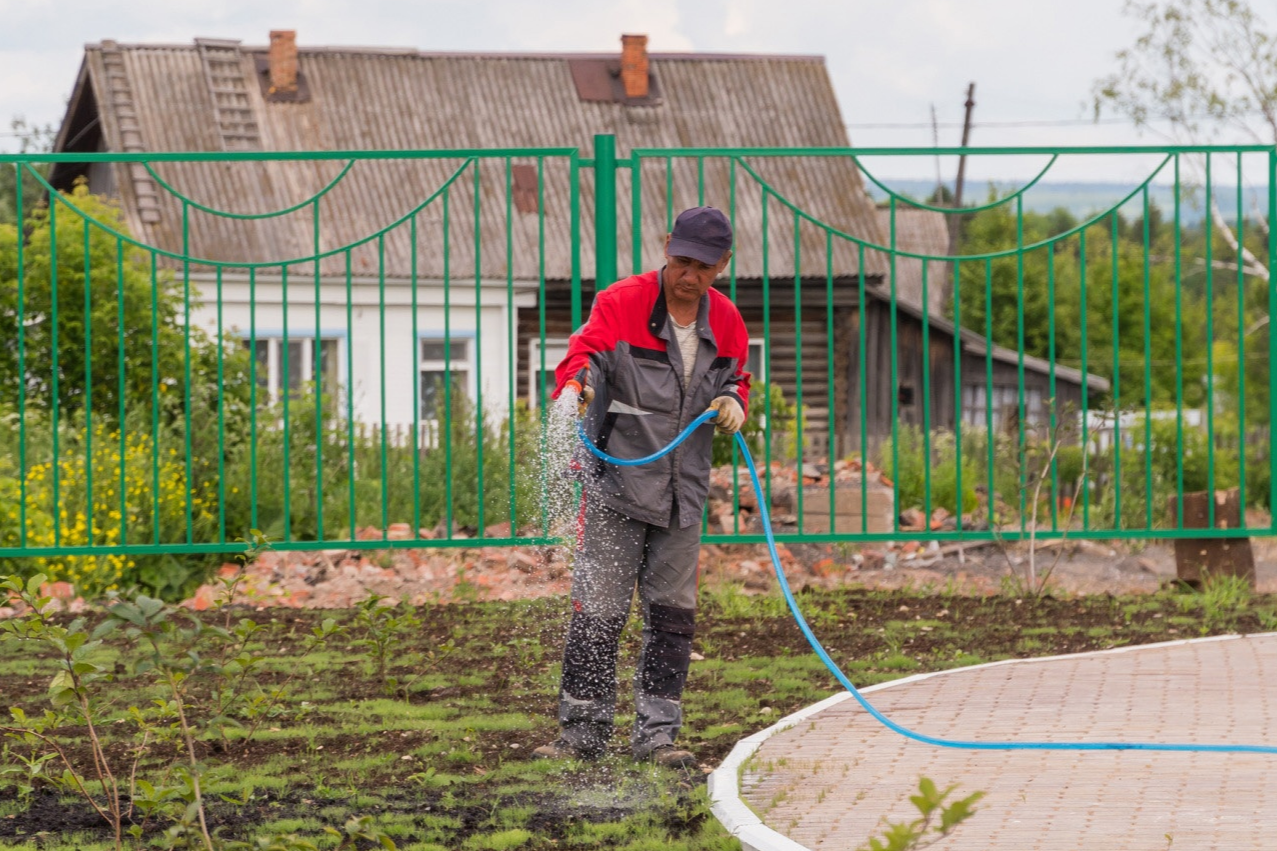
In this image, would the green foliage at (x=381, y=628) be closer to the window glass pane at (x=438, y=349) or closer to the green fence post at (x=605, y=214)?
the green fence post at (x=605, y=214)

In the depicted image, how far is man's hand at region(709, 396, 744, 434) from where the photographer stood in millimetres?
4727

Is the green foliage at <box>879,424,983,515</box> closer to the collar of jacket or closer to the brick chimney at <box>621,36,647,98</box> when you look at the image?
the collar of jacket

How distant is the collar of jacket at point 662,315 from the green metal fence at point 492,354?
1967 millimetres

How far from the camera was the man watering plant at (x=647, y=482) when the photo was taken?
4.77 metres

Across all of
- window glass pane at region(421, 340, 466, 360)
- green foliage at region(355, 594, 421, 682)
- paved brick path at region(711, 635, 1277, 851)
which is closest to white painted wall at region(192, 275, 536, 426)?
window glass pane at region(421, 340, 466, 360)

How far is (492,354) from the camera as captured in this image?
24.8 m

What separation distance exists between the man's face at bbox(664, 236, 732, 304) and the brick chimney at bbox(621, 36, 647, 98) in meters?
23.9

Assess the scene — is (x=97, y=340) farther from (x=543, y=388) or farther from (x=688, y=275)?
(x=688, y=275)

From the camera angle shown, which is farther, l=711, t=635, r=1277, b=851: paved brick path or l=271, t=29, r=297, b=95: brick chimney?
l=271, t=29, r=297, b=95: brick chimney

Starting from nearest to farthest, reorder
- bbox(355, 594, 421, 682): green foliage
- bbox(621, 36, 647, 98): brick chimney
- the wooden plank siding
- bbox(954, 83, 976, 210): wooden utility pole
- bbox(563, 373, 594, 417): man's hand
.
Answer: bbox(563, 373, 594, 417): man's hand
bbox(355, 594, 421, 682): green foliage
the wooden plank siding
bbox(621, 36, 647, 98): brick chimney
bbox(954, 83, 976, 210): wooden utility pole

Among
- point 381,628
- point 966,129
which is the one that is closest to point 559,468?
point 381,628

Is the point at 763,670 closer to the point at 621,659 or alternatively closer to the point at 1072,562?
the point at 621,659

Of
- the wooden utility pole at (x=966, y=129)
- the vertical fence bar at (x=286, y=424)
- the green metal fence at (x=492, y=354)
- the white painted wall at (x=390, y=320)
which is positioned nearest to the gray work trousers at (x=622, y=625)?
the green metal fence at (x=492, y=354)

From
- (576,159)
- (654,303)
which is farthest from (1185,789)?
(576,159)
